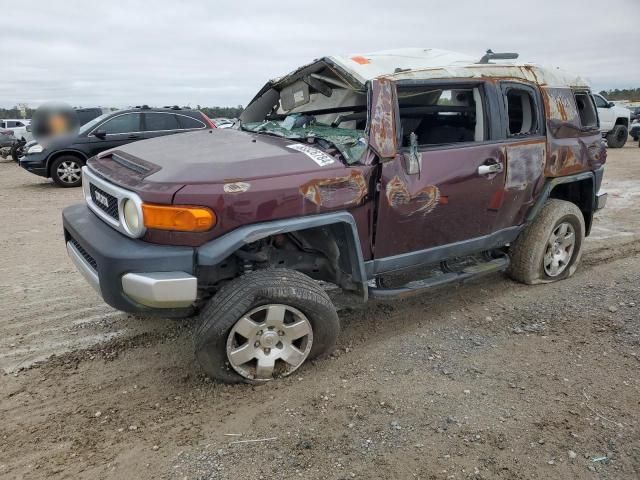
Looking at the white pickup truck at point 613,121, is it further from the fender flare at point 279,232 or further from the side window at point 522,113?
the fender flare at point 279,232

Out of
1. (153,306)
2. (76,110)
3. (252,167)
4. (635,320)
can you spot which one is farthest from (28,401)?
(76,110)

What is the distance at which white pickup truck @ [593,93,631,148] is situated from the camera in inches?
645

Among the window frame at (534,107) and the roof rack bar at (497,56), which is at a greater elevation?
the roof rack bar at (497,56)

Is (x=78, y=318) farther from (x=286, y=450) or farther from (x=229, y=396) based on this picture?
(x=286, y=450)

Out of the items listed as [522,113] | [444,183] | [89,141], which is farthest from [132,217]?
[89,141]

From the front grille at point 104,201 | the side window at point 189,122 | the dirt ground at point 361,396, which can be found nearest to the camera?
the dirt ground at point 361,396

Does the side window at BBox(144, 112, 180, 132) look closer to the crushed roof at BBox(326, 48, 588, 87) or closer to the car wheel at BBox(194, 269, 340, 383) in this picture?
the crushed roof at BBox(326, 48, 588, 87)

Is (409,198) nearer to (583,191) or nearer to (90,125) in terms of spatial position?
(583,191)

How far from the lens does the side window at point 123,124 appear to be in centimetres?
1048

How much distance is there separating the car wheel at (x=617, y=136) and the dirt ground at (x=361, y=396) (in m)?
15.1

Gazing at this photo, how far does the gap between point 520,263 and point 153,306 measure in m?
3.22

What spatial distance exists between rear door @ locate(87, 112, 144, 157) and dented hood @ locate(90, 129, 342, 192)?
295 inches

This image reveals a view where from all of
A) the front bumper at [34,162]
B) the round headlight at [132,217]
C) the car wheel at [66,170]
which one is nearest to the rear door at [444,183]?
the round headlight at [132,217]

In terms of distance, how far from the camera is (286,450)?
246 cm
